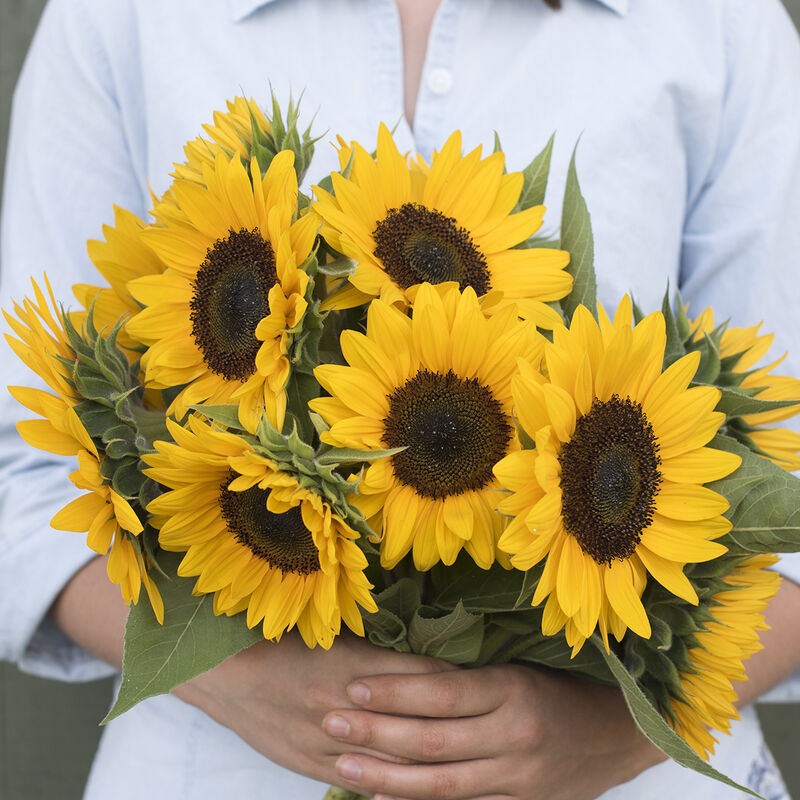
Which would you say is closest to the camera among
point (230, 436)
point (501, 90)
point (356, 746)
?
point (230, 436)

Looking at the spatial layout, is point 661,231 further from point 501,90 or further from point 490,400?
point 490,400

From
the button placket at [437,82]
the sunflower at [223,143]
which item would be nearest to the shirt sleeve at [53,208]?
the button placket at [437,82]

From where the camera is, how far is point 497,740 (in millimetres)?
492

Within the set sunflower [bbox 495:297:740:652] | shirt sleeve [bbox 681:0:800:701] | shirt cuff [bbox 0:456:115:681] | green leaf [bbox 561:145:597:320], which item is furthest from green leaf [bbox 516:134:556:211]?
shirt cuff [bbox 0:456:115:681]

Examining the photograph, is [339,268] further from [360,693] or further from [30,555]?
[30,555]

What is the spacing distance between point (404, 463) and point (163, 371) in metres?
0.12

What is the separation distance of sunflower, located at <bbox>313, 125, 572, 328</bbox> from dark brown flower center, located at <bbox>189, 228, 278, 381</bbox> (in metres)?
0.03

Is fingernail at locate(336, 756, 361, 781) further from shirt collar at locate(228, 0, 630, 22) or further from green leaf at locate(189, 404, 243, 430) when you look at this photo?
shirt collar at locate(228, 0, 630, 22)

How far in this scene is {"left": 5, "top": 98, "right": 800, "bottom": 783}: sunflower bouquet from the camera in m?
0.34

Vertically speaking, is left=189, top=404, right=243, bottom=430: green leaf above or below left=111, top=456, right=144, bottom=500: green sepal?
above

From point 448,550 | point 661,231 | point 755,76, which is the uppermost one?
point 755,76

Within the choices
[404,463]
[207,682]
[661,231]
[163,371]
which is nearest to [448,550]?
[404,463]

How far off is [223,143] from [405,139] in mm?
307

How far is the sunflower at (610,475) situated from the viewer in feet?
1.05
